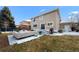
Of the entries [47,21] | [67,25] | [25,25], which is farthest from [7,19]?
[67,25]

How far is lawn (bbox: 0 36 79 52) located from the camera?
3570mm

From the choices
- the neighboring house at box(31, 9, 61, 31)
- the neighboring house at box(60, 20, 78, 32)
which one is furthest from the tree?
the neighboring house at box(60, 20, 78, 32)

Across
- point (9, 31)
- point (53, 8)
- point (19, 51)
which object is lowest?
point (19, 51)

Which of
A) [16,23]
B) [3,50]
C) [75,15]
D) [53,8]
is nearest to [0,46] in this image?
[3,50]

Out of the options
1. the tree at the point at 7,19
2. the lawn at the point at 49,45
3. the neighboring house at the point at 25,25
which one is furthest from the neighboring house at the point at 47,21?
the tree at the point at 7,19

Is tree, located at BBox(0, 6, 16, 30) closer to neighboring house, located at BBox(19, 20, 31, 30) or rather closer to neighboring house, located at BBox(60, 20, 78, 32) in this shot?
neighboring house, located at BBox(19, 20, 31, 30)

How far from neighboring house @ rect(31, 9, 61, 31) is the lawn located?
0.16 metres

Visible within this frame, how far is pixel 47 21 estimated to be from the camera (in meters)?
3.61

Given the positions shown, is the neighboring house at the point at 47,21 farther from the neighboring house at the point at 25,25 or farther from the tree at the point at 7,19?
the tree at the point at 7,19

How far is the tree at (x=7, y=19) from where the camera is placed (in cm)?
358

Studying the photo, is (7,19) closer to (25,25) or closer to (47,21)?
(25,25)

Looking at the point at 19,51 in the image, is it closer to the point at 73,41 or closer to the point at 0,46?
the point at 0,46

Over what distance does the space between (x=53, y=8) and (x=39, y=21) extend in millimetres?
272
